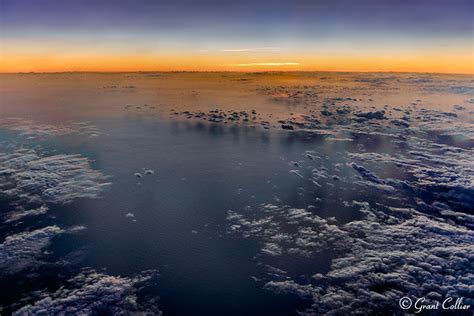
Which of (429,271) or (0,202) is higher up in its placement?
(0,202)

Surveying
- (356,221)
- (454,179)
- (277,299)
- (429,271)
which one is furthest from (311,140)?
(277,299)

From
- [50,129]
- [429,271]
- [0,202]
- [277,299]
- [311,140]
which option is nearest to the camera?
[277,299]

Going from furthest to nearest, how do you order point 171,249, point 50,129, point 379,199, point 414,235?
point 50,129 → point 379,199 → point 414,235 → point 171,249

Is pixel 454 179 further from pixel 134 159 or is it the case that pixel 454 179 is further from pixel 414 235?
pixel 134 159

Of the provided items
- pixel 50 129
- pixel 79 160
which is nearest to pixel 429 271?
pixel 79 160

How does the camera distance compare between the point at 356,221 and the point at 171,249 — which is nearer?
the point at 171,249

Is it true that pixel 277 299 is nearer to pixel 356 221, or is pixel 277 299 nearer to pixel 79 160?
pixel 356 221
